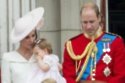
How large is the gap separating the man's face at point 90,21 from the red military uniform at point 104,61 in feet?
0.65

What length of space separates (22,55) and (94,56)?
1.97 feet

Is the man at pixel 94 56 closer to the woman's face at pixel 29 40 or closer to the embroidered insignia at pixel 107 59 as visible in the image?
the embroidered insignia at pixel 107 59

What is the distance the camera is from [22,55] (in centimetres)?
606

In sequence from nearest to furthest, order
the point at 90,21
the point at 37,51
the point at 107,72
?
the point at 90,21, the point at 107,72, the point at 37,51

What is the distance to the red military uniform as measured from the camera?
5.91m

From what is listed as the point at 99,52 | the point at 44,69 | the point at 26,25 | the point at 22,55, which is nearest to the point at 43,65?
the point at 44,69

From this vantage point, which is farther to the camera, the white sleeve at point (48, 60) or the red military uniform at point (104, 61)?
the white sleeve at point (48, 60)

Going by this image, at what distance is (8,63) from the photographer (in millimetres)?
6000

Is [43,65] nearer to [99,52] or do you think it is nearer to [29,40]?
[29,40]

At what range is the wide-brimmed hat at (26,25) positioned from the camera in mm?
5965

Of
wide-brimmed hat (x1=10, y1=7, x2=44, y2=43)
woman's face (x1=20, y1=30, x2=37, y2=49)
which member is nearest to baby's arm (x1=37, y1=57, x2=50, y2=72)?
woman's face (x1=20, y1=30, x2=37, y2=49)

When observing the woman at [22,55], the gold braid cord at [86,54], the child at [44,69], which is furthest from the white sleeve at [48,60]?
the gold braid cord at [86,54]

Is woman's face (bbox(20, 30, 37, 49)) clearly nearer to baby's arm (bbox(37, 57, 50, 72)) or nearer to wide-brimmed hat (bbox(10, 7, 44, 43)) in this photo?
wide-brimmed hat (bbox(10, 7, 44, 43))

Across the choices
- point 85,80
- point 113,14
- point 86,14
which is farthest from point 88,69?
point 113,14
